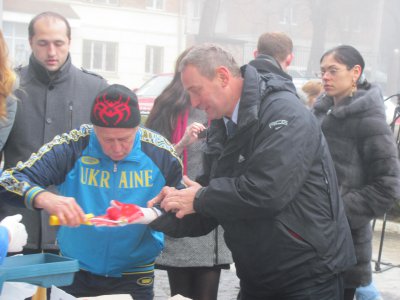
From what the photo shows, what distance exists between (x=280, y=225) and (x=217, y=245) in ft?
4.72

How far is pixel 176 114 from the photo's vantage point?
4102 millimetres

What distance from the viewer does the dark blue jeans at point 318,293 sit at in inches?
107

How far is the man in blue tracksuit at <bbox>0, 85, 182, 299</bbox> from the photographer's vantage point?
285cm

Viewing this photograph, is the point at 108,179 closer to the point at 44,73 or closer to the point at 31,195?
the point at 31,195

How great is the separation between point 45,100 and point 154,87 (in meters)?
12.0

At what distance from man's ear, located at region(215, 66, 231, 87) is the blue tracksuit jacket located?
522 mm

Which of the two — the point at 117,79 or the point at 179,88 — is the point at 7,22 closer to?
the point at 117,79

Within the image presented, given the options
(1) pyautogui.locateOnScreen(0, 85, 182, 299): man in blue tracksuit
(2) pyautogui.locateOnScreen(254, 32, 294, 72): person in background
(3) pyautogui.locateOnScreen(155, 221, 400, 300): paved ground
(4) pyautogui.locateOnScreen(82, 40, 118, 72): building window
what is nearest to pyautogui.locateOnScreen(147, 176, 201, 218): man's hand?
(1) pyautogui.locateOnScreen(0, 85, 182, 299): man in blue tracksuit

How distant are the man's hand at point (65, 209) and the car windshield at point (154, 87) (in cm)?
1258

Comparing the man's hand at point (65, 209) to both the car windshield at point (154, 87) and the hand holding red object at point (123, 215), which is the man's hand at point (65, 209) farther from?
the car windshield at point (154, 87)

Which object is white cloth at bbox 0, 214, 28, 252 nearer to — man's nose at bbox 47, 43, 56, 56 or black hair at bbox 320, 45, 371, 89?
man's nose at bbox 47, 43, 56, 56

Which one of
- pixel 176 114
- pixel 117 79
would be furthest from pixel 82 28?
pixel 176 114

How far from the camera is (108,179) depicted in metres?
2.96

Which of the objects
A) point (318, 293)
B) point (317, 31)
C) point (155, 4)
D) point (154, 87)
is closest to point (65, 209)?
point (318, 293)
